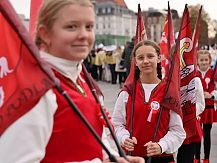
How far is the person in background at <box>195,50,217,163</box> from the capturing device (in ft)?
20.4

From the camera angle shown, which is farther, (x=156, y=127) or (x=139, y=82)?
(x=139, y=82)

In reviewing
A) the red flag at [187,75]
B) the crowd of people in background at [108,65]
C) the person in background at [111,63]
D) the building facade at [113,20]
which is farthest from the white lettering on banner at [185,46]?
the building facade at [113,20]

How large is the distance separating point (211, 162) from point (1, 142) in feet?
16.8

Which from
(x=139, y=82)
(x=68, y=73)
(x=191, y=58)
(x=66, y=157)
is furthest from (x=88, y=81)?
(x=191, y=58)

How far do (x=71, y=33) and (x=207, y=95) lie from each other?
14.9 ft

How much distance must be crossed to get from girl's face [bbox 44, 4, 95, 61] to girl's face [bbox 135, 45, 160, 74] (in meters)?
1.68

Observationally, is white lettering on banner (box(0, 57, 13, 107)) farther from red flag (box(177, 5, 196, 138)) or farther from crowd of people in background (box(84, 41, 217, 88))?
crowd of people in background (box(84, 41, 217, 88))

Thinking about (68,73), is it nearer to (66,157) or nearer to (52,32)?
(52,32)

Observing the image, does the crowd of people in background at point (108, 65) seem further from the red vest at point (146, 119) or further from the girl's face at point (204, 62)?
the red vest at point (146, 119)

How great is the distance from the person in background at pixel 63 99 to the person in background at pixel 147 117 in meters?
1.37

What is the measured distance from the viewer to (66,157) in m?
1.86

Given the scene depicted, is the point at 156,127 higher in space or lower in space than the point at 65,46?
lower

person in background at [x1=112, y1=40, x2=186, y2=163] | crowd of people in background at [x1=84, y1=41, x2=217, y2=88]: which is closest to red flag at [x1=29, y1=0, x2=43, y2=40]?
person in background at [x1=112, y1=40, x2=186, y2=163]

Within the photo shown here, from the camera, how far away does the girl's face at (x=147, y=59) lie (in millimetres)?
3588
